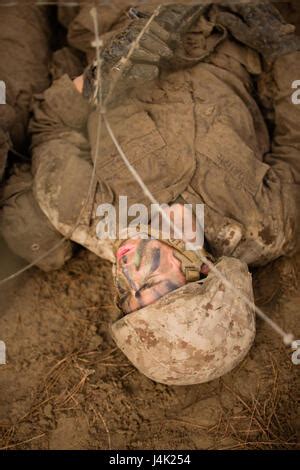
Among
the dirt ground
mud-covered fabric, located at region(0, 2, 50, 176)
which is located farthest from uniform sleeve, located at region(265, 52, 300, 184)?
mud-covered fabric, located at region(0, 2, 50, 176)

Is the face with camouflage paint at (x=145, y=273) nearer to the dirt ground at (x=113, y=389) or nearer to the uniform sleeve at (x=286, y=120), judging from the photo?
the dirt ground at (x=113, y=389)

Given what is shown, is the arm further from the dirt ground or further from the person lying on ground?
the dirt ground

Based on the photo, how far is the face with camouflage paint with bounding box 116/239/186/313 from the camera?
7.21 ft

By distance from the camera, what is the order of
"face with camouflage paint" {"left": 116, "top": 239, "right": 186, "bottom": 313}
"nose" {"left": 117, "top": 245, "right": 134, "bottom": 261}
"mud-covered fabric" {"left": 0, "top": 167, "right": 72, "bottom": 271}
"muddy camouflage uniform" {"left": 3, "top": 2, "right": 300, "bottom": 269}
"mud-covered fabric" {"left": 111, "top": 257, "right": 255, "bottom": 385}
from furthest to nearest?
1. "mud-covered fabric" {"left": 0, "top": 167, "right": 72, "bottom": 271}
2. "muddy camouflage uniform" {"left": 3, "top": 2, "right": 300, "bottom": 269}
3. "nose" {"left": 117, "top": 245, "right": 134, "bottom": 261}
4. "face with camouflage paint" {"left": 116, "top": 239, "right": 186, "bottom": 313}
5. "mud-covered fabric" {"left": 111, "top": 257, "right": 255, "bottom": 385}

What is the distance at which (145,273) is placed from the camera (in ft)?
7.30

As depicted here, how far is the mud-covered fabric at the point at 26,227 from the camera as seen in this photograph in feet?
8.98

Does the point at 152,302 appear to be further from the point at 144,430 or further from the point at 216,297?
the point at 144,430

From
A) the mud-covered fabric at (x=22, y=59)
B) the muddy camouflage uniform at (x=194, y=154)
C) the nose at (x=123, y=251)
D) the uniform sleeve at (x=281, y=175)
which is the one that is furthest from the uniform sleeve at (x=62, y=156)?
the uniform sleeve at (x=281, y=175)

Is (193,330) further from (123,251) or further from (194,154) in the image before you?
(194,154)

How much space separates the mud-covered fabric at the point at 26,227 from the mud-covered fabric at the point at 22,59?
0.31 metres

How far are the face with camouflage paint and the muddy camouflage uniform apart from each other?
0.34 meters

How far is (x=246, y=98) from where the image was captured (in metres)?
2.93

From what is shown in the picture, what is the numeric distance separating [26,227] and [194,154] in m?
1.00

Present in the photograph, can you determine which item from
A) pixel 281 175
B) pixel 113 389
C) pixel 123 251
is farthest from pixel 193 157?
pixel 113 389
